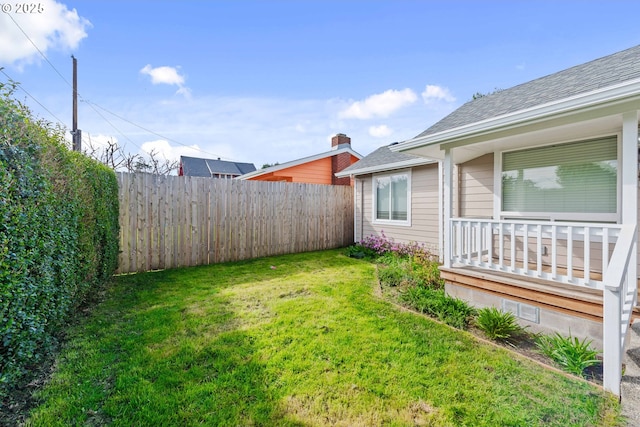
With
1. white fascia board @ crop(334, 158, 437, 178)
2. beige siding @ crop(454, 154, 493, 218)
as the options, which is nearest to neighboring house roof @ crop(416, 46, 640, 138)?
beige siding @ crop(454, 154, 493, 218)

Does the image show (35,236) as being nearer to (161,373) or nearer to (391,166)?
(161,373)

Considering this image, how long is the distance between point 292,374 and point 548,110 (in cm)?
420

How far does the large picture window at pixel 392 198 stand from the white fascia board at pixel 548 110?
11.1 ft

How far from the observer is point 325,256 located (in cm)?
814

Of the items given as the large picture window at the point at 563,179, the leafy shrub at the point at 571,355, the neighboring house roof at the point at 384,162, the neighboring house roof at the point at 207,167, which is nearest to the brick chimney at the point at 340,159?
the neighboring house roof at the point at 384,162

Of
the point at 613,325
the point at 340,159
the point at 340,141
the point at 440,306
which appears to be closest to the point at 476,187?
the point at 440,306

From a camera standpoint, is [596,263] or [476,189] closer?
[596,263]

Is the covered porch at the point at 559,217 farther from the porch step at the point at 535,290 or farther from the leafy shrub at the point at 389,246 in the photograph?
the leafy shrub at the point at 389,246

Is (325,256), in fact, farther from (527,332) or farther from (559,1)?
(559,1)

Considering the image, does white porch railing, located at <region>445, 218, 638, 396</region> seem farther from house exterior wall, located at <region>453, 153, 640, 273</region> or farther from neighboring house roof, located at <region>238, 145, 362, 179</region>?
neighboring house roof, located at <region>238, 145, 362, 179</region>

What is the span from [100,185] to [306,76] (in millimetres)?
8760

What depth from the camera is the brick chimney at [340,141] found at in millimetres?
14727

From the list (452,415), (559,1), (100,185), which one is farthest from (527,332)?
(559,1)

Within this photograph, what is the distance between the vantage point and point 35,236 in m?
2.30
